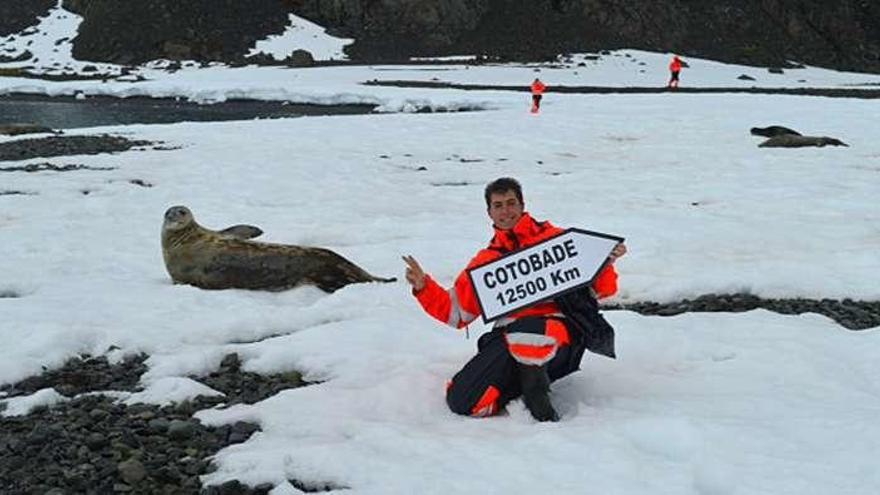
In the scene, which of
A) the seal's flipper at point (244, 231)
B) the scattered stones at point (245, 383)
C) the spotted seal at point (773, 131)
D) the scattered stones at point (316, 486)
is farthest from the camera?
the spotted seal at point (773, 131)

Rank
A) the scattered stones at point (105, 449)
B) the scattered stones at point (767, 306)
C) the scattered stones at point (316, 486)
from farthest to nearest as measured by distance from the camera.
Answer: the scattered stones at point (767, 306)
the scattered stones at point (105, 449)
the scattered stones at point (316, 486)

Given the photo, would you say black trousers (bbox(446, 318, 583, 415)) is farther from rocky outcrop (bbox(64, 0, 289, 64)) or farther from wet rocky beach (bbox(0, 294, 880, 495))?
rocky outcrop (bbox(64, 0, 289, 64))

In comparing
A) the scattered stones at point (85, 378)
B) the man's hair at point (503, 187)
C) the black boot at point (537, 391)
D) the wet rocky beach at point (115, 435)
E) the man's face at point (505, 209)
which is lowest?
the scattered stones at point (85, 378)

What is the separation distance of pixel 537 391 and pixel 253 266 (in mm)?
4158

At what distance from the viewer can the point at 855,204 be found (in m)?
12.4

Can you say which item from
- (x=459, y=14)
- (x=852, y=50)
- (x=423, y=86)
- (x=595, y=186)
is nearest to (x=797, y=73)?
(x=852, y=50)

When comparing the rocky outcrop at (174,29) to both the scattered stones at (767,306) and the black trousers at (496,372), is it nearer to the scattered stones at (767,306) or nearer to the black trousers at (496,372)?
the scattered stones at (767,306)

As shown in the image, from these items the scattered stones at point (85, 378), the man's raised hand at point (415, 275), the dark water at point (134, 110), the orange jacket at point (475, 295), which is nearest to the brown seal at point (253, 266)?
the scattered stones at point (85, 378)

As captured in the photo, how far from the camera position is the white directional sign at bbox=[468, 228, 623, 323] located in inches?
195

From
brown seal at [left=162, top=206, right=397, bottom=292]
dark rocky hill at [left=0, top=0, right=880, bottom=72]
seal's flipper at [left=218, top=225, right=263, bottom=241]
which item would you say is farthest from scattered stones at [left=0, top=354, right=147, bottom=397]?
dark rocky hill at [left=0, top=0, right=880, bottom=72]

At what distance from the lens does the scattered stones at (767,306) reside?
7.12 meters

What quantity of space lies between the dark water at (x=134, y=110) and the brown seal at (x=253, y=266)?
23.8 meters

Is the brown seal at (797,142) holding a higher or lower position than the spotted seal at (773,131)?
lower

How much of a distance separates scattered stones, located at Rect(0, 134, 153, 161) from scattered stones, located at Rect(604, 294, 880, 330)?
49.1ft
